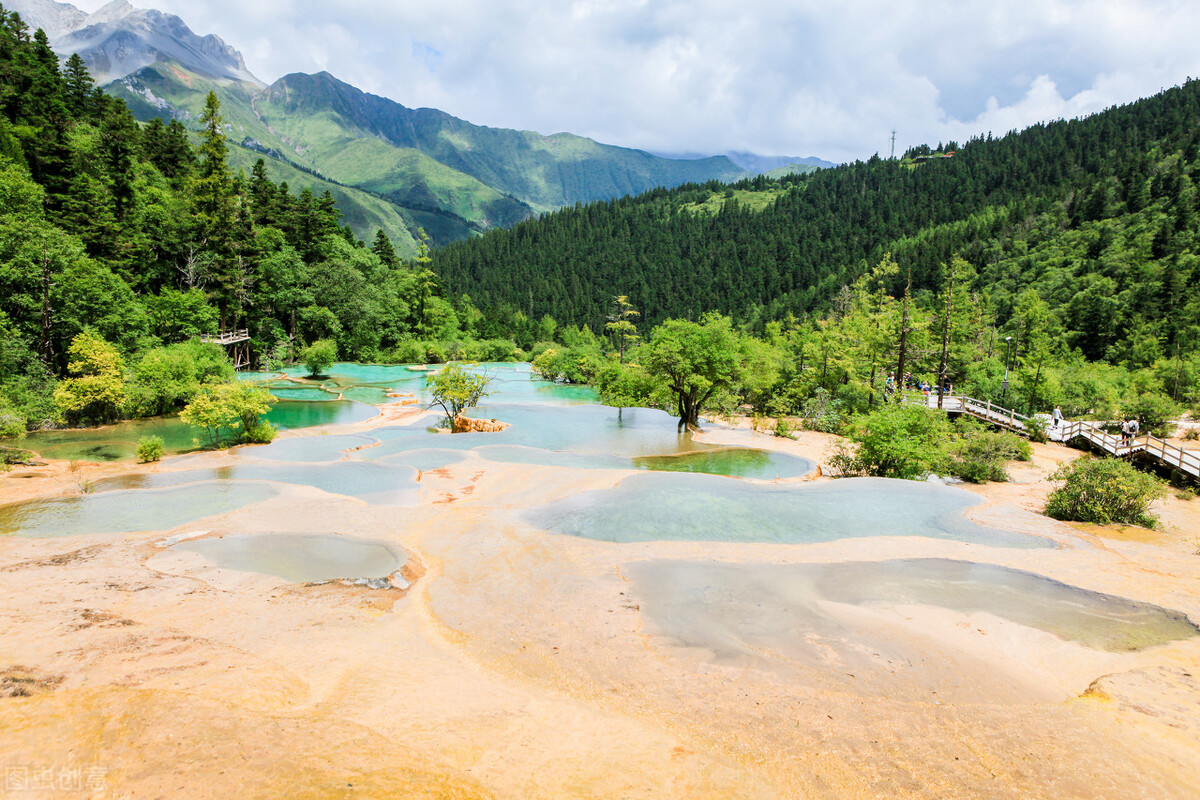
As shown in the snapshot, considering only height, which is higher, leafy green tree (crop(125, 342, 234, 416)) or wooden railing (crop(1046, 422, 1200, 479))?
leafy green tree (crop(125, 342, 234, 416))

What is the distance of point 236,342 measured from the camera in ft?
168

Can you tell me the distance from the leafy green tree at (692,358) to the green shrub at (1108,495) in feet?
57.8

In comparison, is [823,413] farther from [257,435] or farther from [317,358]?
[317,358]

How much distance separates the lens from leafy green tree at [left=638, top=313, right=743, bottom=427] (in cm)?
3170

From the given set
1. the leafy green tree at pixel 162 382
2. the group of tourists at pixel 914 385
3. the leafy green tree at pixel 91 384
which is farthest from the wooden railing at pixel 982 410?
the leafy green tree at pixel 91 384

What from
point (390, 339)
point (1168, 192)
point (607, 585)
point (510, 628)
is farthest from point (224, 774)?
point (1168, 192)

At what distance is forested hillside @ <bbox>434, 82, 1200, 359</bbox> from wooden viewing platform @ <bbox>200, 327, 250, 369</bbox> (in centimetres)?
8104

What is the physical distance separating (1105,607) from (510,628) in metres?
11.1

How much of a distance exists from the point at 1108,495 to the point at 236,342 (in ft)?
203

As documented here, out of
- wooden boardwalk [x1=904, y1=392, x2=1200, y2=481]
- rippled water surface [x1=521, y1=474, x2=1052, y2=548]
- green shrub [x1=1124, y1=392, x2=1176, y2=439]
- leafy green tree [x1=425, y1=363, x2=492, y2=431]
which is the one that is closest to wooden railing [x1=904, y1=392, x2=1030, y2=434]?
wooden boardwalk [x1=904, y1=392, x2=1200, y2=481]

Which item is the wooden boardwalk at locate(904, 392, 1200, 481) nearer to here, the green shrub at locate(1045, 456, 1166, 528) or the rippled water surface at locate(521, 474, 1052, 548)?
the green shrub at locate(1045, 456, 1166, 528)

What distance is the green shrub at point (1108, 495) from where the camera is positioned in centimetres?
1595

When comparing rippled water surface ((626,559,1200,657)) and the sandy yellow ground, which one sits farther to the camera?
rippled water surface ((626,559,1200,657))

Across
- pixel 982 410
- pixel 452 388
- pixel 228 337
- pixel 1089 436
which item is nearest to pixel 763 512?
pixel 452 388
